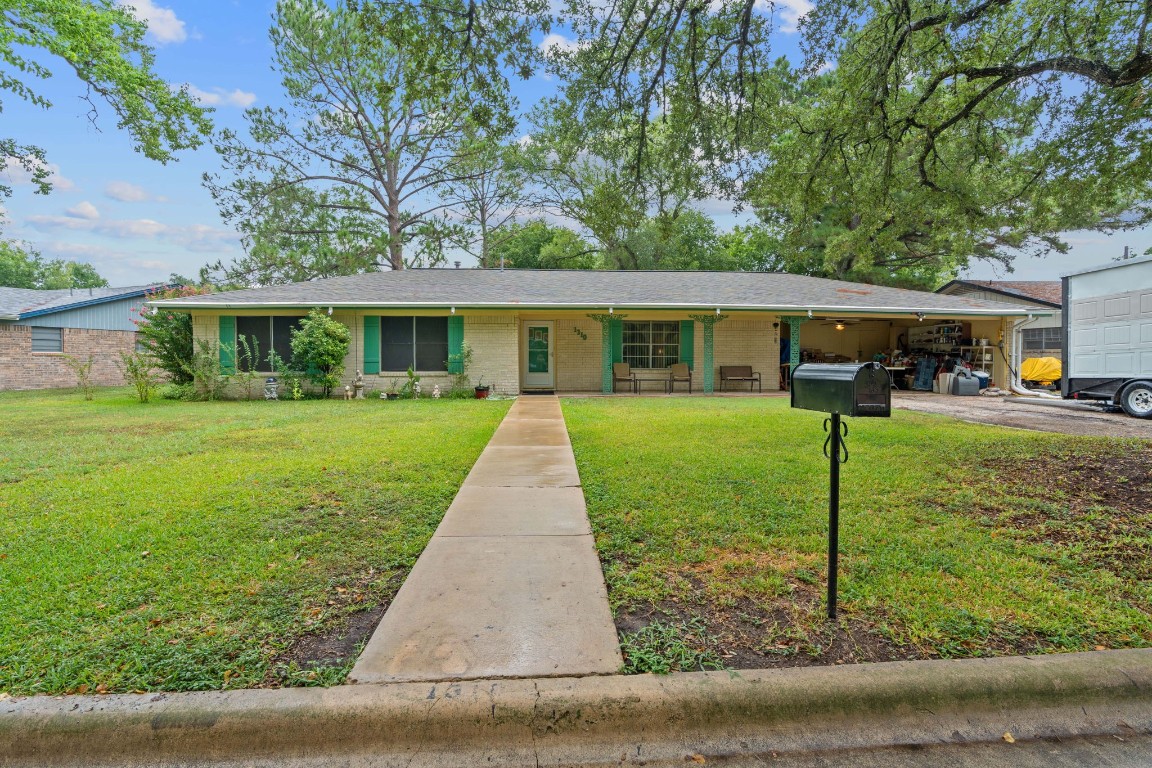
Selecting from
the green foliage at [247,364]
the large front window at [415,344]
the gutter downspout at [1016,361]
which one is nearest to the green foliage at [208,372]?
the green foliage at [247,364]

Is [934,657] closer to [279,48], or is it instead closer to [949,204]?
[949,204]

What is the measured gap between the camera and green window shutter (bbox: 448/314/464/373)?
13.9 metres

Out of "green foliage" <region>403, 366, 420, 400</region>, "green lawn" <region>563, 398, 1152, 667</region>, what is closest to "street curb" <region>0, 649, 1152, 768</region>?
"green lawn" <region>563, 398, 1152, 667</region>

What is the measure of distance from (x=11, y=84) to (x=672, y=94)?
62.7 feet

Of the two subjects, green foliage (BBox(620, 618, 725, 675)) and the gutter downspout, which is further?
the gutter downspout

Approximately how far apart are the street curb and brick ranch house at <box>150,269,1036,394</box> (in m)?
11.8

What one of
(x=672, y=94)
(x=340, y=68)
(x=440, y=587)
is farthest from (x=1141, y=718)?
(x=340, y=68)

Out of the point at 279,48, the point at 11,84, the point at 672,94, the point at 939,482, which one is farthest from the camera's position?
the point at 279,48

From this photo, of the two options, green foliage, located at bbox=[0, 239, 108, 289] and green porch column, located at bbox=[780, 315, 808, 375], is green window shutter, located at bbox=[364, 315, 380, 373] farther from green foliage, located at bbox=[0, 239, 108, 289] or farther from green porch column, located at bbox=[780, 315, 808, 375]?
green foliage, located at bbox=[0, 239, 108, 289]

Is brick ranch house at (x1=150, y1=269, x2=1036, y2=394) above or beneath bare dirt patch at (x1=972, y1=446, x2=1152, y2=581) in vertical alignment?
above

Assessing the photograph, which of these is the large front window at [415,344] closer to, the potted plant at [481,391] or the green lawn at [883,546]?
the potted plant at [481,391]

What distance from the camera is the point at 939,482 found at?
500 cm

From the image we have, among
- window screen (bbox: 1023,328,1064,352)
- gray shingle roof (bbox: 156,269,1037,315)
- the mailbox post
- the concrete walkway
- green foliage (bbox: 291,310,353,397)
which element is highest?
gray shingle roof (bbox: 156,269,1037,315)

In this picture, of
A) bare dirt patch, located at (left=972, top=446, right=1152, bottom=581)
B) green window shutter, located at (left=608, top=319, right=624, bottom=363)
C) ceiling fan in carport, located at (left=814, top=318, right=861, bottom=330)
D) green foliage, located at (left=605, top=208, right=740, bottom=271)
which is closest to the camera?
bare dirt patch, located at (left=972, top=446, right=1152, bottom=581)
